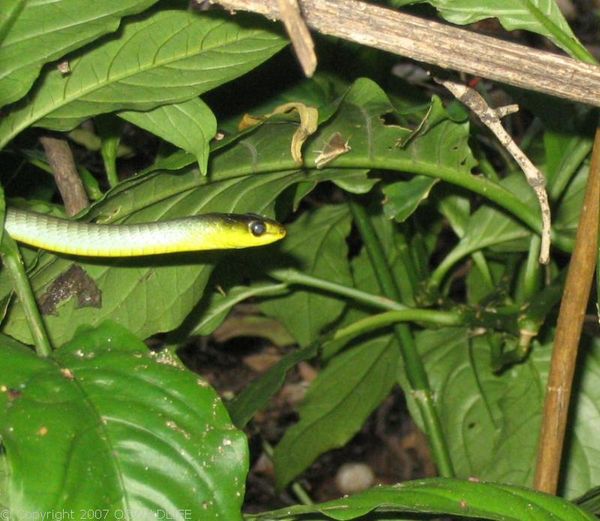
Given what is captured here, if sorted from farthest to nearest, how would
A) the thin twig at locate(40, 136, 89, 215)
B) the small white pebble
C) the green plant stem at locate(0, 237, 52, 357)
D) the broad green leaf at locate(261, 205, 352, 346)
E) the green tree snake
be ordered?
the small white pebble < the broad green leaf at locate(261, 205, 352, 346) < the thin twig at locate(40, 136, 89, 215) < the green tree snake < the green plant stem at locate(0, 237, 52, 357)

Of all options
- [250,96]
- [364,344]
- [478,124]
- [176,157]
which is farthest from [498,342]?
[176,157]

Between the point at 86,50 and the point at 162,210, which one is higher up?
the point at 86,50

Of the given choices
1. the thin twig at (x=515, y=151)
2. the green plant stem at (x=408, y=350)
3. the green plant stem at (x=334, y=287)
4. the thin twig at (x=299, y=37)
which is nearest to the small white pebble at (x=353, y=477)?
the green plant stem at (x=408, y=350)

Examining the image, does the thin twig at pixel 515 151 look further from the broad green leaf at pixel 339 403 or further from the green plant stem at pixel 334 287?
the broad green leaf at pixel 339 403

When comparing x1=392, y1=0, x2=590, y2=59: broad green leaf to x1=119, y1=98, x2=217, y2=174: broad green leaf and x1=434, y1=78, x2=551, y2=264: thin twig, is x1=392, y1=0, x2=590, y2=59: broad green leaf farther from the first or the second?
x1=119, y1=98, x2=217, y2=174: broad green leaf

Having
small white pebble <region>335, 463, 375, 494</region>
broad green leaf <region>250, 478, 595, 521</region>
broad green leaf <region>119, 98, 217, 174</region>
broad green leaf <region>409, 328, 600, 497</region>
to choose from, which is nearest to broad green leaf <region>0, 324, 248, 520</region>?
broad green leaf <region>250, 478, 595, 521</region>

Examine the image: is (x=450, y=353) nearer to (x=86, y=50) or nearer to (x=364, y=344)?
(x=364, y=344)

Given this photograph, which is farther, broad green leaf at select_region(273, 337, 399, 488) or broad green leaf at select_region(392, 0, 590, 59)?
broad green leaf at select_region(273, 337, 399, 488)

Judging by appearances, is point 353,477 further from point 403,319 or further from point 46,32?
point 46,32
